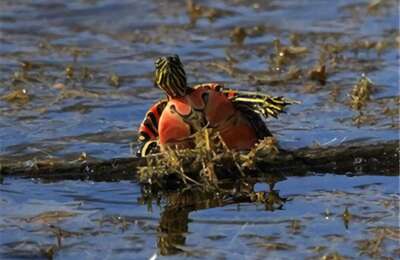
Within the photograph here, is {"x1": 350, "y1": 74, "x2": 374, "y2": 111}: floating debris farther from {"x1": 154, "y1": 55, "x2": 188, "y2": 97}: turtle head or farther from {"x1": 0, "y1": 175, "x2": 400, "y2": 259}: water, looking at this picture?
{"x1": 154, "y1": 55, "x2": 188, "y2": 97}: turtle head

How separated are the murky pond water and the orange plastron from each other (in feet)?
0.92

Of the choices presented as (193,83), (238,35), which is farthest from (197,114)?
(238,35)

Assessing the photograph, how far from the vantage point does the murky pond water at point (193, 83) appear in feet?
18.1

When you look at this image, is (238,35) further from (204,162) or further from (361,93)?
(204,162)

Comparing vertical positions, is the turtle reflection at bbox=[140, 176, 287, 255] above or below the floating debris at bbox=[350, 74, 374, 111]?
below

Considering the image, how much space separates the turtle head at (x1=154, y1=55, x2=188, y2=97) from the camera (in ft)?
20.8

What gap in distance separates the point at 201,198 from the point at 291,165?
1.77ft

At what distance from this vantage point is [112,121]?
25.8ft

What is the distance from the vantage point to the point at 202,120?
21.0 ft

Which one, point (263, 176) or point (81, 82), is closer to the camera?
point (263, 176)

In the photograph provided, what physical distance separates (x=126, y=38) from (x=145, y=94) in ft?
6.14

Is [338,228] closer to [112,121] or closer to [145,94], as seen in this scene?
[112,121]

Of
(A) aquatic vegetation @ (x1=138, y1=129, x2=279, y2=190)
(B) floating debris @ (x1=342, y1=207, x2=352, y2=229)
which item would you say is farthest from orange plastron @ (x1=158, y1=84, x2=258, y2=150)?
(B) floating debris @ (x1=342, y1=207, x2=352, y2=229)

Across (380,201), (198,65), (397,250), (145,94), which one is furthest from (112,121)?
(397,250)
